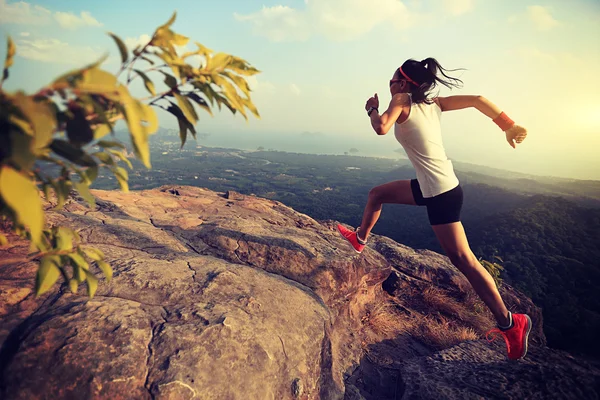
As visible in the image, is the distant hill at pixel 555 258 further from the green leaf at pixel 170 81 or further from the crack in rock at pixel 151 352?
the green leaf at pixel 170 81

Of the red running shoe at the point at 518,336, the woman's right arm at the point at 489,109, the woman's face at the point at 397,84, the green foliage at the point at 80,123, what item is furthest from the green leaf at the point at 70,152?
the red running shoe at the point at 518,336

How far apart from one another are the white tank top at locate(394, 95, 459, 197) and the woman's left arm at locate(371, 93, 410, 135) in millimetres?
155

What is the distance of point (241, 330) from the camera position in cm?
277

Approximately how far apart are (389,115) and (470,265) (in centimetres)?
188

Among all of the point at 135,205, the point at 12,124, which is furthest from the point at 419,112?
the point at 135,205

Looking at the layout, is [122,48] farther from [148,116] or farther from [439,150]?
[439,150]

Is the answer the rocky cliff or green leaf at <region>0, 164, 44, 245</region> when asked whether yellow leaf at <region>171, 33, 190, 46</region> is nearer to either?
green leaf at <region>0, 164, 44, 245</region>

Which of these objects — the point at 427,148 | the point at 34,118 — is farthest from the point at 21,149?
the point at 427,148

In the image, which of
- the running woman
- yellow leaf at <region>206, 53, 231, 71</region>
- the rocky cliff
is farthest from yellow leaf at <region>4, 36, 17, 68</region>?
the running woman

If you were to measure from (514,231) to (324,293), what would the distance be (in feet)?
193

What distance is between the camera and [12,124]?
2.71 feet

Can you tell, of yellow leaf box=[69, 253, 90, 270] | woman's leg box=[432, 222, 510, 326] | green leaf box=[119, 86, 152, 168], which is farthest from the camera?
woman's leg box=[432, 222, 510, 326]

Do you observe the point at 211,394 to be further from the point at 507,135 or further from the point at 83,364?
the point at 507,135

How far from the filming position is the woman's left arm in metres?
2.61
